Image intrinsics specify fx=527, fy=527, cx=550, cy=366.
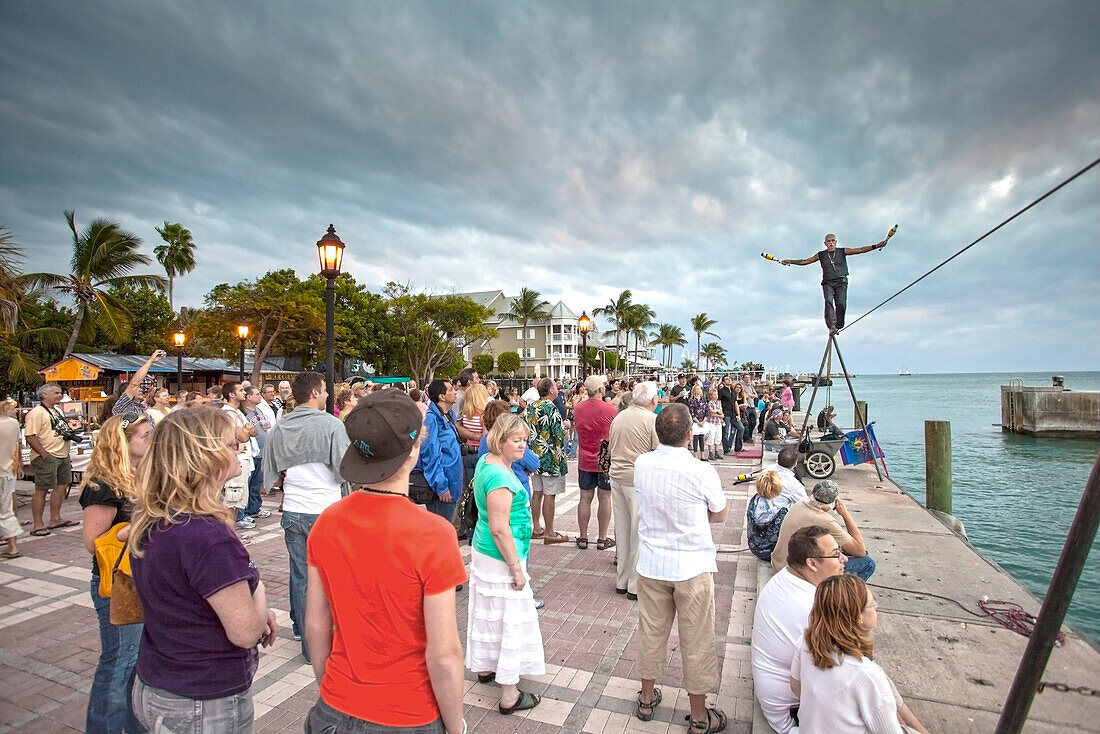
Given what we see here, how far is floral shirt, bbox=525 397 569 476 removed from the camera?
620 centimetres

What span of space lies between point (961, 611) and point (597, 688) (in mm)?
3183

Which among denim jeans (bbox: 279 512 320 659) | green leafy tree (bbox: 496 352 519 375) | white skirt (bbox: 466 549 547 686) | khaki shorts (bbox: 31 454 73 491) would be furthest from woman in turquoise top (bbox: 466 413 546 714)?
green leafy tree (bbox: 496 352 519 375)

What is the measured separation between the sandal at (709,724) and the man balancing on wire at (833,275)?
745cm

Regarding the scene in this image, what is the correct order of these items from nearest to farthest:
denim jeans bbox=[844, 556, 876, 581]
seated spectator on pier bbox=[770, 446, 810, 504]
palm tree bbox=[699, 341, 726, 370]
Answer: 1. denim jeans bbox=[844, 556, 876, 581]
2. seated spectator on pier bbox=[770, 446, 810, 504]
3. palm tree bbox=[699, 341, 726, 370]

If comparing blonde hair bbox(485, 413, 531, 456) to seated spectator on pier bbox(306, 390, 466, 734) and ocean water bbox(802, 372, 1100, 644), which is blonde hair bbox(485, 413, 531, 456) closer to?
seated spectator on pier bbox(306, 390, 466, 734)

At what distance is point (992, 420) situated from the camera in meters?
42.6

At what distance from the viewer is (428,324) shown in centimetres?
4588

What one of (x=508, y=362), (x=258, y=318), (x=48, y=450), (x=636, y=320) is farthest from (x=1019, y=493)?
(x=636, y=320)

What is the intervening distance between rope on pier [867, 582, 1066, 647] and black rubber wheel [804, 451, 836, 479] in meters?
5.53

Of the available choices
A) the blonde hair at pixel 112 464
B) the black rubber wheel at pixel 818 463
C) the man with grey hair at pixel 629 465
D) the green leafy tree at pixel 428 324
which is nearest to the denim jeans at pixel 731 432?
the black rubber wheel at pixel 818 463

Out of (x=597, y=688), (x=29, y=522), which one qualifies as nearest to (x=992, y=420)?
(x=597, y=688)

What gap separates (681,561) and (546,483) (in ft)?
11.4

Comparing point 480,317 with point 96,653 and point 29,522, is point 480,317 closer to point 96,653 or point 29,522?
point 29,522

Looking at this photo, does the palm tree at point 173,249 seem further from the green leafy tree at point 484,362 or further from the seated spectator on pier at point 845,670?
the seated spectator on pier at point 845,670
